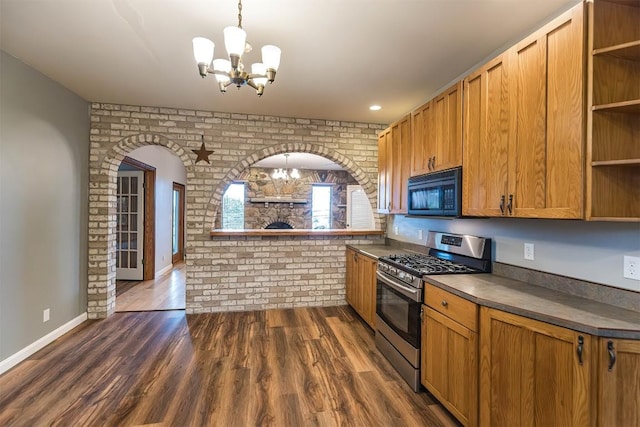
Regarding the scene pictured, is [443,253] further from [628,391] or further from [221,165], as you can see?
[221,165]

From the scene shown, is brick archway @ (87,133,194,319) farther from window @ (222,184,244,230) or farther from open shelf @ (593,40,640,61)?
open shelf @ (593,40,640,61)

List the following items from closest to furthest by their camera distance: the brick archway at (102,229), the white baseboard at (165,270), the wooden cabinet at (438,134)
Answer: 1. the wooden cabinet at (438,134)
2. the brick archway at (102,229)
3. the white baseboard at (165,270)

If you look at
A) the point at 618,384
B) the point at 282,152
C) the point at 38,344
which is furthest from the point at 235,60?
the point at 38,344

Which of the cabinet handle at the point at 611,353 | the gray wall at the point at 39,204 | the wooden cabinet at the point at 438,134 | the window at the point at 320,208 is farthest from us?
the window at the point at 320,208

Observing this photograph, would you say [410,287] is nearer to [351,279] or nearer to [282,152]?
[351,279]

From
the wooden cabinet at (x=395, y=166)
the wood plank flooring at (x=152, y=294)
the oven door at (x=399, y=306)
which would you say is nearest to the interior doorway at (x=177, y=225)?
the wood plank flooring at (x=152, y=294)

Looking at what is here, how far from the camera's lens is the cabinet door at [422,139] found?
275 cm

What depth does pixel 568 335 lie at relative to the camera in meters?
1.34

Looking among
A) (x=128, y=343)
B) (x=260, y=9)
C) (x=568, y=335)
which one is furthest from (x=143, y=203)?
(x=568, y=335)

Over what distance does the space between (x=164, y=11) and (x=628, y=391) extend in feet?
10.6

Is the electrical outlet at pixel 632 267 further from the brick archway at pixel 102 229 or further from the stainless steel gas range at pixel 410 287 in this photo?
the brick archway at pixel 102 229

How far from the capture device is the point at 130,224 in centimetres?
564

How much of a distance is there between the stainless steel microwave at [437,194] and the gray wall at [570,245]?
36cm

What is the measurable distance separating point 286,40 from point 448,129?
4.87 ft
